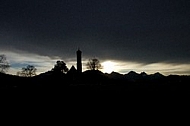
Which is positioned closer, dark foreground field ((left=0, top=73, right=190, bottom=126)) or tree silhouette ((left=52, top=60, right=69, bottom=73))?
dark foreground field ((left=0, top=73, right=190, bottom=126))

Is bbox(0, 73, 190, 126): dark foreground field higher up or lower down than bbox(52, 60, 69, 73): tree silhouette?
lower down

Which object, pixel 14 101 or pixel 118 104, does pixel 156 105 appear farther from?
pixel 14 101

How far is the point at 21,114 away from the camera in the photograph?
15109 millimetres

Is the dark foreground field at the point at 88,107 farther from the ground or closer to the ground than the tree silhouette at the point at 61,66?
closer to the ground

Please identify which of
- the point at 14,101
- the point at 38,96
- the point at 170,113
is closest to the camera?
the point at 170,113

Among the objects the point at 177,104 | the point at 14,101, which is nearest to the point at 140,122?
the point at 177,104

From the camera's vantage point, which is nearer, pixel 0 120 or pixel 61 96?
pixel 0 120

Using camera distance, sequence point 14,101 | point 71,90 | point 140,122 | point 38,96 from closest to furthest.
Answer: point 140,122 < point 14,101 < point 38,96 < point 71,90

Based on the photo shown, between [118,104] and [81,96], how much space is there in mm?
4415

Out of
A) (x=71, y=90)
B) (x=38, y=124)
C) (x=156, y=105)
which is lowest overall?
(x=38, y=124)

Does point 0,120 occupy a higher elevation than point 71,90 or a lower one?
lower

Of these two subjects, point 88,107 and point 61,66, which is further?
point 61,66

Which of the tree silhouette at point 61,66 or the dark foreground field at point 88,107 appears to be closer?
the dark foreground field at point 88,107

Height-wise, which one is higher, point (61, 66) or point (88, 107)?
point (61, 66)
